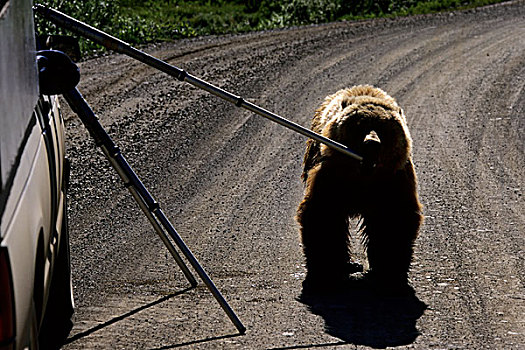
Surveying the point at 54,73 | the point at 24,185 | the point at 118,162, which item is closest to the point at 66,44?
the point at 118,162

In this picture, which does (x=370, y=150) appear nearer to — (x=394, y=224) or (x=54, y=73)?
(x=394, y=224)

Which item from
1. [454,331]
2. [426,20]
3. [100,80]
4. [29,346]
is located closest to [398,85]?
[100,80]

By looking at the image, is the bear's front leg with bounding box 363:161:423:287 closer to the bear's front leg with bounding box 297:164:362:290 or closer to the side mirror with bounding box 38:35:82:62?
the bear's front leg with bounding box 297:164:362:290

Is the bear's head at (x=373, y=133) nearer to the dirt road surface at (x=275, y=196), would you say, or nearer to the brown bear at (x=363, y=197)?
the brown bear at (x=363, y=197)

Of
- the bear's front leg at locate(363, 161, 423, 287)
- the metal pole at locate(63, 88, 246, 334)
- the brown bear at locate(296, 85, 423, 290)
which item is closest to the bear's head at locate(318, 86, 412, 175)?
the brown bear at locate(296, 85, 423, 290)

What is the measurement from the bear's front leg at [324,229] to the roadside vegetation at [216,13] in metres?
11.7

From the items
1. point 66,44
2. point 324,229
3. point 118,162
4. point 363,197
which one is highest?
point 66,44

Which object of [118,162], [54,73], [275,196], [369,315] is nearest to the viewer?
[54,73]

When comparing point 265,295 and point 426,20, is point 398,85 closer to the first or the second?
point 426,20

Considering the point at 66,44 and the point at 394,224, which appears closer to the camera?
the point at 66,44

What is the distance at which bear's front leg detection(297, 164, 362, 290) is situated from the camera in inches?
236

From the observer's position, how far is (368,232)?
6.17 meters

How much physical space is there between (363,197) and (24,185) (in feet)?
10.1

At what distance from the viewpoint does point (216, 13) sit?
21516mm
